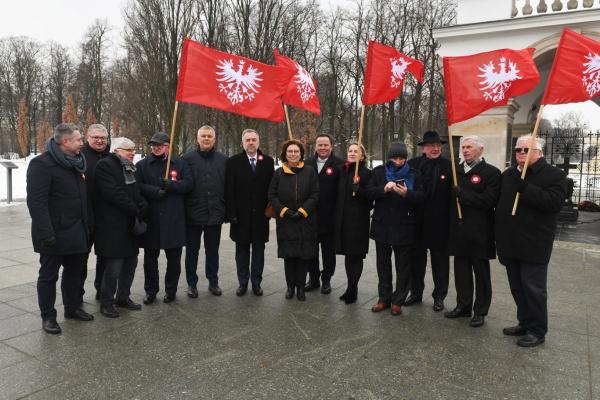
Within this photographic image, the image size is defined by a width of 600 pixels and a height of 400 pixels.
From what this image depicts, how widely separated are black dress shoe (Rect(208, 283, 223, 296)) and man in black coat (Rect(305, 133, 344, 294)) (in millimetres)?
1282

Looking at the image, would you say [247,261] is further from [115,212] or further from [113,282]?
[115,212]

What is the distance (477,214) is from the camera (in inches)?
179

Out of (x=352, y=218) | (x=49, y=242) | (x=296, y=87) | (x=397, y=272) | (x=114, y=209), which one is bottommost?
(x=397, y=272)

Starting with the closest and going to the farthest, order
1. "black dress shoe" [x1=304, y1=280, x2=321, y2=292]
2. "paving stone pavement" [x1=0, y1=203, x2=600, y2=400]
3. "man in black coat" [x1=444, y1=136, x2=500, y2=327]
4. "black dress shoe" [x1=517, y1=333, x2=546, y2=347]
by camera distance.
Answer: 1. "paving stone pavement" [x1=0, y1=203, x2=600, y2=400]
2. "black dress shoe" [x1=517, y1=333, x2=546, y2=347]
3. "man in black coat" [x1=444, y1=136, x2=500, y2=327]
4. "black dress shoe" [x1=304, y1=280, x2=321, y2=292]

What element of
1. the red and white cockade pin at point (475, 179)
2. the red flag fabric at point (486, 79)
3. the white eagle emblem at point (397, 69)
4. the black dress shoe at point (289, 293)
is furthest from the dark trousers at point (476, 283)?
the white eagle emblem at point (397, 69)

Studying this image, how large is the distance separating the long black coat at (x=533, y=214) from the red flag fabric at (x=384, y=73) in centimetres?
190

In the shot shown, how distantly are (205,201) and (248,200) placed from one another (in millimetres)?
521

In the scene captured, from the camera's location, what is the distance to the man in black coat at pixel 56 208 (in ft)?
13.0

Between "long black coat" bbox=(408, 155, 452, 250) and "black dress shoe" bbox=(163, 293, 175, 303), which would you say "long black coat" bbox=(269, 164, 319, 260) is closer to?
"long black coat" bbox=(408, 155, 452, 250)

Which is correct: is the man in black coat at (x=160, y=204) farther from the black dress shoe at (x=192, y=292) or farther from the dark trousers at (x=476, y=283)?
the dark trousers at (x=476, y=283)

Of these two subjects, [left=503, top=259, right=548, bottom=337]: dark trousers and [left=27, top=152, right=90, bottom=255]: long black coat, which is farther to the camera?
[left=503, top=259, right=548, bottom=337]: dark trousers

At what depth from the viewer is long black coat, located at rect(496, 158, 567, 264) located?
391 cm

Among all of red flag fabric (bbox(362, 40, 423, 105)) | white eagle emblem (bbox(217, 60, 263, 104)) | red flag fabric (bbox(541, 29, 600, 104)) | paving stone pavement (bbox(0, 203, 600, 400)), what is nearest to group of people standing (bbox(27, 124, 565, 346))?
paving stone pavement (bbox(0, 203, 600, 400))

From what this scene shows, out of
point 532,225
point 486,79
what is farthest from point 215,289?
point 486,79
